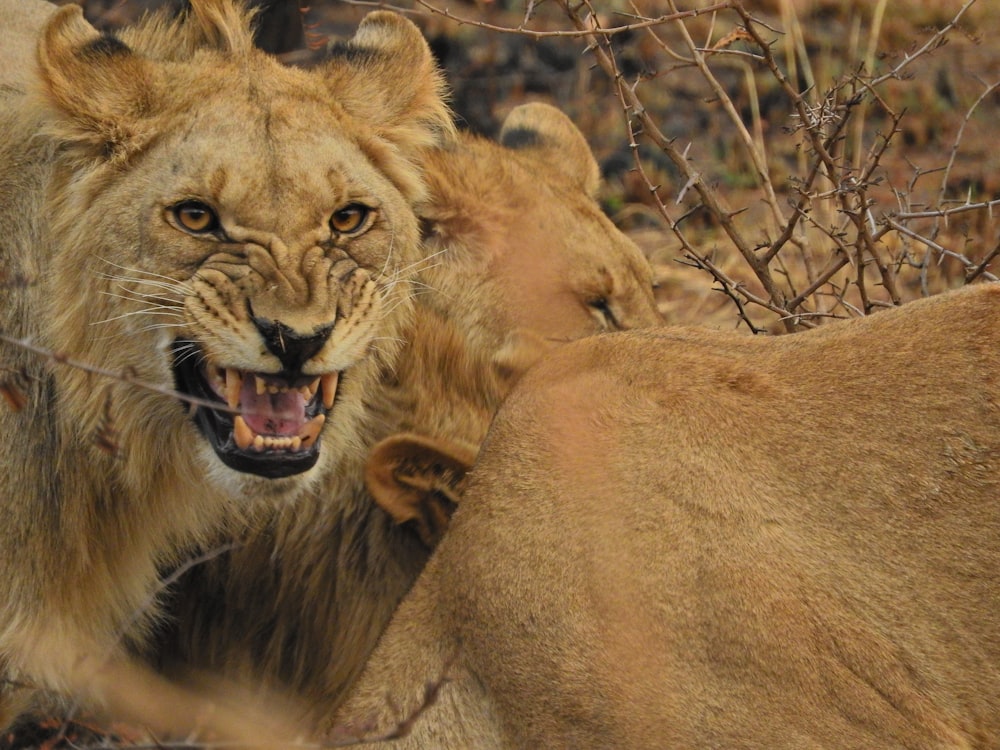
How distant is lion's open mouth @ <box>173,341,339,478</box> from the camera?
8.82 feet

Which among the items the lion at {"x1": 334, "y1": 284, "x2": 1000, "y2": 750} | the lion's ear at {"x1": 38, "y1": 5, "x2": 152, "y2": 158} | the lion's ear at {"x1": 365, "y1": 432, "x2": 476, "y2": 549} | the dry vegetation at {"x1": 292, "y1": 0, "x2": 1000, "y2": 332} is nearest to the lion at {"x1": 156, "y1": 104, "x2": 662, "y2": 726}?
the lion's ear at {"x1": 365, "y1": 432, "x2": 476, "y2": 549}

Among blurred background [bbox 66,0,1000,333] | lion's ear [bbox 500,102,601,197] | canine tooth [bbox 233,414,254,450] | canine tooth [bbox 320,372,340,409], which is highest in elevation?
blurred background [bbox 66,0,1000,333]

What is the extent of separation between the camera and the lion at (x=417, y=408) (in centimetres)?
330

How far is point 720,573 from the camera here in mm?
1989

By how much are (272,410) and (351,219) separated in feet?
1.41

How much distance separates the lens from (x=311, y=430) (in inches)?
110

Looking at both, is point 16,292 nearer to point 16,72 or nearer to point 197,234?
point 197,234

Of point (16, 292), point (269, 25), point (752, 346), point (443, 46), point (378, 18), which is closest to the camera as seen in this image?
point (752, 346)

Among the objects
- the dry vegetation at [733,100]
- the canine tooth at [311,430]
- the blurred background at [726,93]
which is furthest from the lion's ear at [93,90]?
the dry vegetation at [733,100]

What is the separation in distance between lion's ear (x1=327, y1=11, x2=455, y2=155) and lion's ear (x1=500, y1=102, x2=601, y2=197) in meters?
0.71

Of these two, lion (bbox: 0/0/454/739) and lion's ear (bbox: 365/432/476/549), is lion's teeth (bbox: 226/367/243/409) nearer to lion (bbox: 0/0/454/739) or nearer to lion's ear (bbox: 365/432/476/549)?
lion (bbox: 0/0/454/739)

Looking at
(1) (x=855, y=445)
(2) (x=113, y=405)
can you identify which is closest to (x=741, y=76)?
(2) (x=113, y=405)

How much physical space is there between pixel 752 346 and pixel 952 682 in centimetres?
62

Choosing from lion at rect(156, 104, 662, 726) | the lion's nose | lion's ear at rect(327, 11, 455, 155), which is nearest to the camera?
the lion's nose
